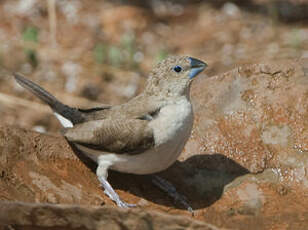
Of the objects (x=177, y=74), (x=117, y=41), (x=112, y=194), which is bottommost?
(x=117, y=41)

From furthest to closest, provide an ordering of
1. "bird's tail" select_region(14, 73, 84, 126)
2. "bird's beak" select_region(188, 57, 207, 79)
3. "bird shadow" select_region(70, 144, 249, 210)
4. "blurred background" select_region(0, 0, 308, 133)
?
"blurred background" select_region(0, 0, 308, 133) → "bird's tail" select_region(14, 73, 84, 126) → "bird shadow" select_region(70, 144, 249, 210) → "bird's beak" select_region(188, 57, 207, 79)

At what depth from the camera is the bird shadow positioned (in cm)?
450

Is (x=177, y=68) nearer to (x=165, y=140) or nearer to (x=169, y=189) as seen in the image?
(x=165, y=140)

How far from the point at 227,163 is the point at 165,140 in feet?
2.60

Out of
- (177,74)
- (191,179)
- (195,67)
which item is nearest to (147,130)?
(177,74)

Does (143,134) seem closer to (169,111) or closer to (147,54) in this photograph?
(169,111)

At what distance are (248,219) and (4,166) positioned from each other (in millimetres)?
1776

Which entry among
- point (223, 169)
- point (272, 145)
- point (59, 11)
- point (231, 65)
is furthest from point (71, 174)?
point (59, 11)

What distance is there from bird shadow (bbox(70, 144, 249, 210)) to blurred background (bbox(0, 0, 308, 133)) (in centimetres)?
330

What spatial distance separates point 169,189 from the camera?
450 centimetres

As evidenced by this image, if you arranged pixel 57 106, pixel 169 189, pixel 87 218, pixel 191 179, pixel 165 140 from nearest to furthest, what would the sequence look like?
1. pixel 87 218
2. pixel 165 140
3. pixel 169 189
4. pixel 191 179
5. pixel 57 106

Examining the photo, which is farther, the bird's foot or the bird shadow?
the bird shadow

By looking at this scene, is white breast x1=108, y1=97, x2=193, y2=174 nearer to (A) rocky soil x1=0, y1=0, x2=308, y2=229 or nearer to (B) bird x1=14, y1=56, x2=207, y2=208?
(B) bird x1=14, y1=56, x2=207, y2=208

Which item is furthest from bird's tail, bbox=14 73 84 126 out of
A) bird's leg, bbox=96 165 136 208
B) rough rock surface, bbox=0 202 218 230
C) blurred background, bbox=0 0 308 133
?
blurred background, bbox=0 0 308 133
